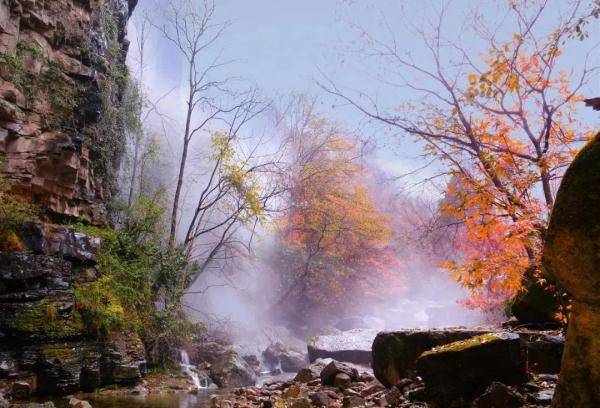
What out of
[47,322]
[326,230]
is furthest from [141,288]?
[326,230]

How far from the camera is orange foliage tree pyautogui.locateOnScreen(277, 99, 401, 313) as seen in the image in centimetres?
2192

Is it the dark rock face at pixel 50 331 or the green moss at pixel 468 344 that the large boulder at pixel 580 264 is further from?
the dark rock face at pixel 50 331

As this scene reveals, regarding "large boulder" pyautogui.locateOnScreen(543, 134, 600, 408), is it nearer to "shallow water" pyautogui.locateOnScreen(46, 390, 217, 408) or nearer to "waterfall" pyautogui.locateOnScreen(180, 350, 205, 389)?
"shallow water" pyautogui.locateOnScreen(46, 390, 217, 408)

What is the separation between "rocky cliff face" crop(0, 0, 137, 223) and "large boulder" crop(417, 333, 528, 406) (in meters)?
10.6

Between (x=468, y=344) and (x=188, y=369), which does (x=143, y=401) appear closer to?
(x=188, y=369)

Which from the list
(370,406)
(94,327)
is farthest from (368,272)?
(370,406)

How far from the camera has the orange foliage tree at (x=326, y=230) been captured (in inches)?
863

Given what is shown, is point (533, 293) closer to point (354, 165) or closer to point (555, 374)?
point (555, 374)

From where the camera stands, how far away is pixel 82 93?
42.0 feet

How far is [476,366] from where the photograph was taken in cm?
453

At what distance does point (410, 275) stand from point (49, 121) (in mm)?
28332

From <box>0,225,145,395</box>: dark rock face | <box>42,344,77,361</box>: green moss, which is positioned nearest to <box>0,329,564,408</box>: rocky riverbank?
<box>0,225,145,395</box>: dark rock face

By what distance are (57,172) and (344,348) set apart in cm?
1023

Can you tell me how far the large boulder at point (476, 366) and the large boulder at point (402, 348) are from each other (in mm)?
1419
